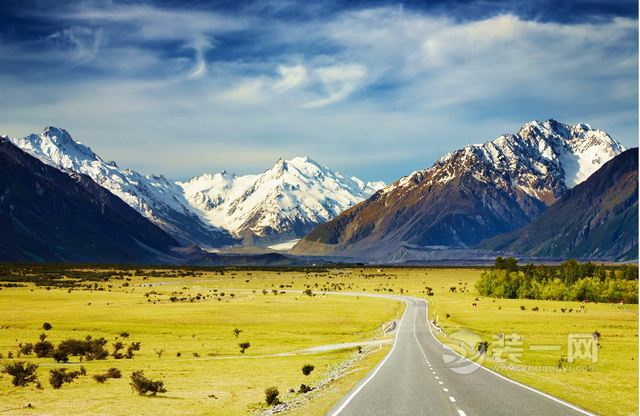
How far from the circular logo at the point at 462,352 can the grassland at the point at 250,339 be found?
2.31m

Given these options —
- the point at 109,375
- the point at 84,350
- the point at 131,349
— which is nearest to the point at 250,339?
the point at 131,349

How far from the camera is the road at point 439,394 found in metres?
27.3

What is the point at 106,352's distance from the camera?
6456 cm

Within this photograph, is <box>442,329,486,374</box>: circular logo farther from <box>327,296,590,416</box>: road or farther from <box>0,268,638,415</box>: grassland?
<box>0,268,638,415</box>: grassland

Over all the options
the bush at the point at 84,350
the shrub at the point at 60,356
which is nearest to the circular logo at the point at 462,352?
the bush at the point at 84,350

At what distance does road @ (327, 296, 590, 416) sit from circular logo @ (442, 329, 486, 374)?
323 millimetres

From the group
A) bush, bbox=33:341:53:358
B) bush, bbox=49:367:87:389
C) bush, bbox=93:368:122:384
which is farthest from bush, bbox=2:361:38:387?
bush, bbox=33:341:53:358

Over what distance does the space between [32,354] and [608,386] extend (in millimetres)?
49536

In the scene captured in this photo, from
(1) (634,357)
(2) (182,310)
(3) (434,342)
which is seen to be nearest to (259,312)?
(2) (182,310)

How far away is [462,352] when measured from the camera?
61.4 meters

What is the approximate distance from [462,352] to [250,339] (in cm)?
3058

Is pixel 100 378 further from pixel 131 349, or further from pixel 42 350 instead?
pixel 131 349

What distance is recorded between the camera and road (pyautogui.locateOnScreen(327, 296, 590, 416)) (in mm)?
27266
